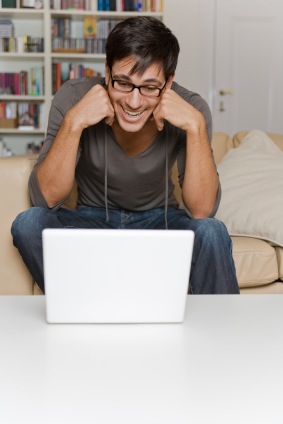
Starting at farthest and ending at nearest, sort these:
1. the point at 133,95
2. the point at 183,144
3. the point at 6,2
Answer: the point at 6,2 → the point at 183,144 → the point at 133,95

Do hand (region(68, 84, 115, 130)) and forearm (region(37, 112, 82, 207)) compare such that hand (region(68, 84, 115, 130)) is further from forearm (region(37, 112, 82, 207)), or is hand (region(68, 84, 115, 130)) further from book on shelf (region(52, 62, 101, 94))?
book on shelf (region(52, 62, 101, 94))

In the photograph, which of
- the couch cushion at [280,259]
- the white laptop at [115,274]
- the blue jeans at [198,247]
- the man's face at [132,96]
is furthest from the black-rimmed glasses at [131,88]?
the white laptop at [115,274]

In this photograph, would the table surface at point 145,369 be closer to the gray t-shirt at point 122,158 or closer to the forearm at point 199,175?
the forearm at point 199,175

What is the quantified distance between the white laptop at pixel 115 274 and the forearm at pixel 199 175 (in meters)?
0.83

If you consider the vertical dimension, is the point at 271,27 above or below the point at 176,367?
above

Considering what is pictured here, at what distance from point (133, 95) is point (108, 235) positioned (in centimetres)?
82

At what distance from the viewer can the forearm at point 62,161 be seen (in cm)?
188

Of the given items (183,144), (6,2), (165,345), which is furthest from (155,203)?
(6,2)

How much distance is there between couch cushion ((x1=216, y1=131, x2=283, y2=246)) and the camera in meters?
2.26

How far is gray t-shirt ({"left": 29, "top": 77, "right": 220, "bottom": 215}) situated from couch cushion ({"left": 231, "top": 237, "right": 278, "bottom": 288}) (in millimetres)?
312

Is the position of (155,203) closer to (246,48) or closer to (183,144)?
(183,144)

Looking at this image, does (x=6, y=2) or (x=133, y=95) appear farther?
(x=6, y=2)

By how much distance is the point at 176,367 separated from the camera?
37.9 inches

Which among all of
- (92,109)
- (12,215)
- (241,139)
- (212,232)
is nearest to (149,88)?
(92,109)
